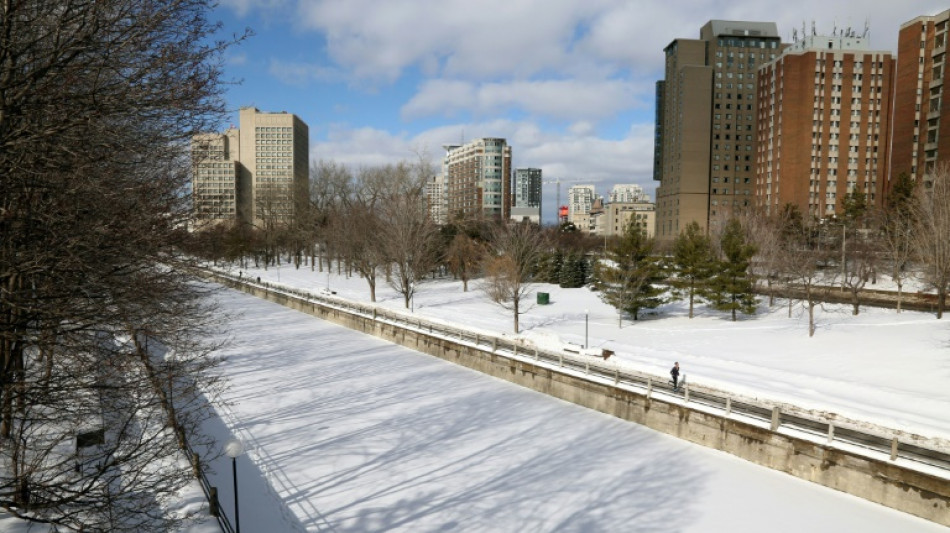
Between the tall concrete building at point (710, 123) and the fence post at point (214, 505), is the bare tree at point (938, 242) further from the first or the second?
the tall concrete building at point (710, 123)

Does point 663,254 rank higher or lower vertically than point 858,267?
higher

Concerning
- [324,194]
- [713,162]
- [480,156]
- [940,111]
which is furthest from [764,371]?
[480,156]

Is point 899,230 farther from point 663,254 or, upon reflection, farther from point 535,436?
point 535,436

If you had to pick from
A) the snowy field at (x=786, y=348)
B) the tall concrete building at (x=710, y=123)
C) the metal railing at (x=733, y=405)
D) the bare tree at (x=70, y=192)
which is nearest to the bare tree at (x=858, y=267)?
the snowy field at (x=786, y=348)

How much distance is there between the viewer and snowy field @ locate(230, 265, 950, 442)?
19997mm

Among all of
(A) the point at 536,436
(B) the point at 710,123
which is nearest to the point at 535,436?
(A) the point at 536,436

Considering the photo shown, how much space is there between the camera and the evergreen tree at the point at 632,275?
38219mm

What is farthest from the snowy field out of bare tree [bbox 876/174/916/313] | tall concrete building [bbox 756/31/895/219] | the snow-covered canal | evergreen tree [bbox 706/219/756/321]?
tall concrete building [bbox 756/31/895/219]

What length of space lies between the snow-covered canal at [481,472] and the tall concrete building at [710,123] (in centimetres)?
9905

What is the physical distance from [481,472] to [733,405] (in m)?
8.23

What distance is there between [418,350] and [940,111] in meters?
67.6

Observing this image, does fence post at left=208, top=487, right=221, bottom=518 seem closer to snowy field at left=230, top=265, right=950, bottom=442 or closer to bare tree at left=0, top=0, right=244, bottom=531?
bare tree at left=0, top=0, right=244, bottom=531

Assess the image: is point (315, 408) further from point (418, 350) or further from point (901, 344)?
point (901, 344)

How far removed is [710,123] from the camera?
367ft
